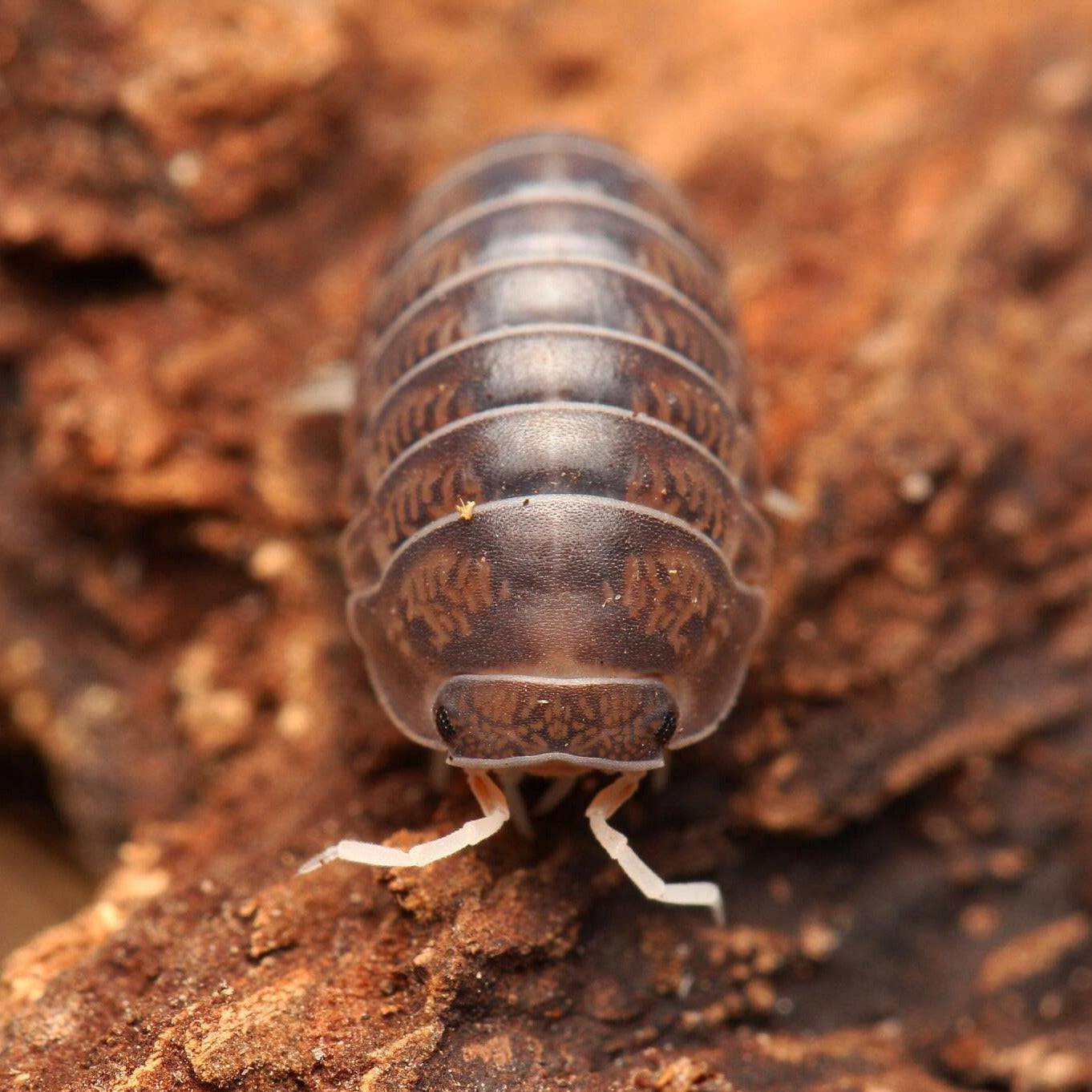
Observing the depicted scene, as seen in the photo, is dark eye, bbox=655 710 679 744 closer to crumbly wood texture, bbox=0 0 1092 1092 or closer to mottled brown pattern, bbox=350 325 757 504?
crumbly wood texture, bbox=0 0 1092 1092

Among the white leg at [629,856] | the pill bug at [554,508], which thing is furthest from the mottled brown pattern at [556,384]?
the white leg at [629,856]

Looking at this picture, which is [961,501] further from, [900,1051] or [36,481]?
[36,481]

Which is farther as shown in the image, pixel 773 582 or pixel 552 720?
pixel 773 582

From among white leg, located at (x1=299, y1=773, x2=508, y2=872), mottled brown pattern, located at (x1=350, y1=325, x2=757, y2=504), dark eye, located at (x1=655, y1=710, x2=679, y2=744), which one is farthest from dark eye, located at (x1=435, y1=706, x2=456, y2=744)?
mottled brown pattern, located at (x1=350, y1=325, x2=757, y2=504)

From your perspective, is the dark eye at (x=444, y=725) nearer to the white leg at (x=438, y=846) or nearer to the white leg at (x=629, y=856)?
the white leg at (x=438, y=846)

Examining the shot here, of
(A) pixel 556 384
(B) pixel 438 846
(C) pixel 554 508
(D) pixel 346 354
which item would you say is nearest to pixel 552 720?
(B) pixel 438 846

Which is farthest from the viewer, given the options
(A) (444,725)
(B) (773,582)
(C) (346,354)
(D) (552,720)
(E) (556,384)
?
(C) (346,354)

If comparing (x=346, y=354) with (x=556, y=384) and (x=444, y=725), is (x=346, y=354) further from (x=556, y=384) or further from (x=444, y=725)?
(x=444, y=725)

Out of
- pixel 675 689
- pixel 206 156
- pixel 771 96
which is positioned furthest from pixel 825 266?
pixel 206 156
